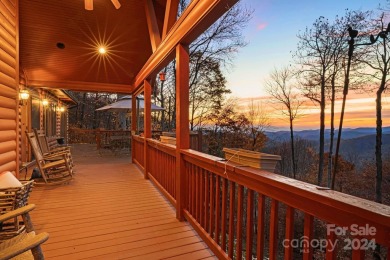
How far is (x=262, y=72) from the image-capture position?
13016 mm

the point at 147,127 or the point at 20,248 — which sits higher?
the point at 147,127

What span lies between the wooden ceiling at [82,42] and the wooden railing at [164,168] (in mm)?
2648

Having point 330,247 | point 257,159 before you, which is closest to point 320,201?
point 330,247

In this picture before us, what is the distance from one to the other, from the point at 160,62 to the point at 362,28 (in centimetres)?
918

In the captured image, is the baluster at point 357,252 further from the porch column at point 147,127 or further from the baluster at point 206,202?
the porch column at point 147,127

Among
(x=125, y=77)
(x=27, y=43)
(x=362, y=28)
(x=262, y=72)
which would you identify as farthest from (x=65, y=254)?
(x=262, y=72)

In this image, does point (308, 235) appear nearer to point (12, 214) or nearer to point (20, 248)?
point (20, 248)

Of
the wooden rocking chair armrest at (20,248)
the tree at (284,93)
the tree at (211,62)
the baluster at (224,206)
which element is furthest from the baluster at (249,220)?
the tree at (284,93)

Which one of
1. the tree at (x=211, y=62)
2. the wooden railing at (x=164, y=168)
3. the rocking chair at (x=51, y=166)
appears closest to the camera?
the wooden railing at (x=164, y=168)

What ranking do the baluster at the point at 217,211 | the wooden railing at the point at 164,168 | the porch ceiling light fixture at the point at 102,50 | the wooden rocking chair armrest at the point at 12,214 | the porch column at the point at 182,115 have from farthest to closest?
the porch ceiling light fixture at the point at 102,50 → the wooden railing at the point at 164,168 → the porch column at the point at 182,115 → the baluster at the point at 217,211 → the wooden rocking chair armrest at the point at 12,214

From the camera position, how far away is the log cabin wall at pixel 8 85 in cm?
281

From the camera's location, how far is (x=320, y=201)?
1.08m

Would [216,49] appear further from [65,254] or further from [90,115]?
[90,115]

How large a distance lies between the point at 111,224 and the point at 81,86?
555cm
